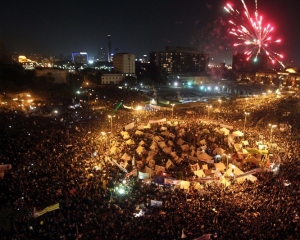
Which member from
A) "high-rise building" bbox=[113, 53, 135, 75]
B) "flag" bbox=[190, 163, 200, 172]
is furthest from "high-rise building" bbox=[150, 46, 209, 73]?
"flag" bbox=[190, 163, 200, 172]

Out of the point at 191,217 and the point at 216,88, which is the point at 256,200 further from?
the point at 216,88

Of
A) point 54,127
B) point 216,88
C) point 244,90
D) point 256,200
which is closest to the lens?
point 256,200

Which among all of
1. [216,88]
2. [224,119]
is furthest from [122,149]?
[216,88]

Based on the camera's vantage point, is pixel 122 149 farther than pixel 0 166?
Yes

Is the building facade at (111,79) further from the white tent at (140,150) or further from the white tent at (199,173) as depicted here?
the white tent at (199,173)

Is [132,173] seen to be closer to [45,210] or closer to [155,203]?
[155,203]
